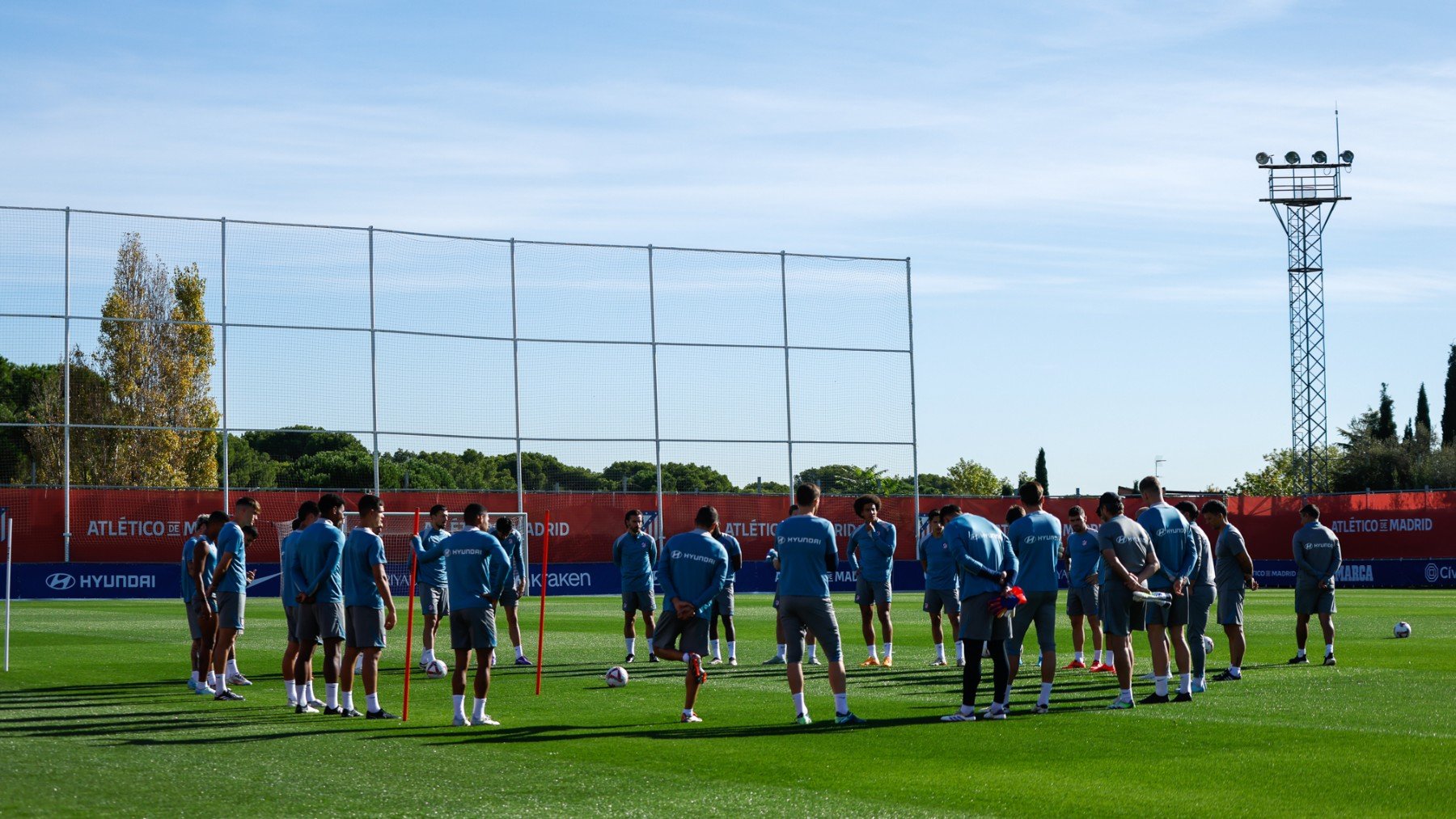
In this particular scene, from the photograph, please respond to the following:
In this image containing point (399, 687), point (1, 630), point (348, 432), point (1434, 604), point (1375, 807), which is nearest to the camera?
point (1375, 807)

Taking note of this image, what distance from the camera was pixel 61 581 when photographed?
3691 cm

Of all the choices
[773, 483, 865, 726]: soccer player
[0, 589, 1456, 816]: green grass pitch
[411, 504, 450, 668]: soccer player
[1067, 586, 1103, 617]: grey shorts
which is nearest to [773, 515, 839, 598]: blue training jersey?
[773, 483, 865, 726]: soccer player

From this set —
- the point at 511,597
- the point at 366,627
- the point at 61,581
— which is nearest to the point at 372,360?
the point at 61,581

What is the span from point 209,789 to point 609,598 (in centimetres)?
3192

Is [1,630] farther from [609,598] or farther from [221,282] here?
[609,598]

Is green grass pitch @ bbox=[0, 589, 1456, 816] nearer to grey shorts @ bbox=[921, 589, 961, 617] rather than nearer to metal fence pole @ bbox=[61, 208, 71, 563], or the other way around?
grey shorts @ bbox=[921, 589, 961, 617]

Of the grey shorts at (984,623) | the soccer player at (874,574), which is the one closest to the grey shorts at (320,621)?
the grey shorts at (984,623)

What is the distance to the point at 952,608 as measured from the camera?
1922 cm

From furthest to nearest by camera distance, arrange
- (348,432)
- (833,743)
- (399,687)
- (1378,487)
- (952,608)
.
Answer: (1378,487) → (348,432) → (952,608) → (399,687) → (833,743)

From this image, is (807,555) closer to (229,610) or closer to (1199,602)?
(1199,602)

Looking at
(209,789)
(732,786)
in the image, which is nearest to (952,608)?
(732,786)

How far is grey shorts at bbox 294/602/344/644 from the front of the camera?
1437 centimetres

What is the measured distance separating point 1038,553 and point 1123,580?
32.4 inches

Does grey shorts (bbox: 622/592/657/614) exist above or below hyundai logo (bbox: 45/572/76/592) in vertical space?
above
